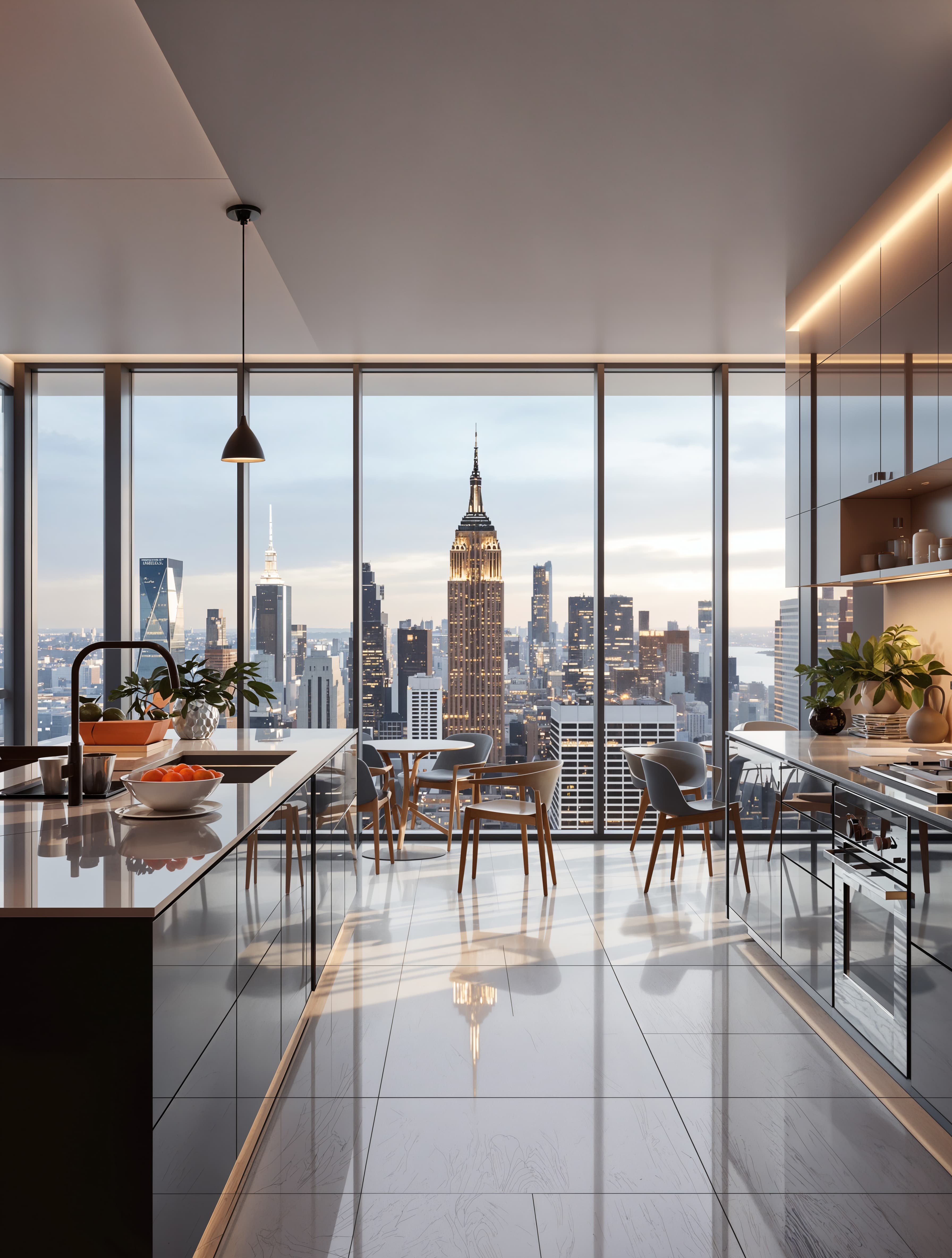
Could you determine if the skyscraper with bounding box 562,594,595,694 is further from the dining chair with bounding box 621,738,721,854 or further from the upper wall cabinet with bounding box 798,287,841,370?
the upper wall cabinet with bounding box 798,287,841,370

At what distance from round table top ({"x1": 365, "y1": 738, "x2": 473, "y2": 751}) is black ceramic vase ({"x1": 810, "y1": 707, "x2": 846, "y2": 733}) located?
2454mm

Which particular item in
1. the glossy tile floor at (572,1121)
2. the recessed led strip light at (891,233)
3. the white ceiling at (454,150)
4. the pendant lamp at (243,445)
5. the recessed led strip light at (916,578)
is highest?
the white ceiling at (454,150)

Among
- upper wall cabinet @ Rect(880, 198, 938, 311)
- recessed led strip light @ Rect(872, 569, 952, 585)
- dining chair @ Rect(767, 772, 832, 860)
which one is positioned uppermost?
upper wall cabinet @ Rect(880, 198, 938, 311)

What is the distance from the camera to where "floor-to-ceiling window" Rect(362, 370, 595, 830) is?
20.6 ft

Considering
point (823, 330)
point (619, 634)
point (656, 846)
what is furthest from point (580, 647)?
point (823, 330)

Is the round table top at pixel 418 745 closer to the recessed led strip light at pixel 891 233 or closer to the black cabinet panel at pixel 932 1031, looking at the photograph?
the recessed led strip light at pixel 891 233

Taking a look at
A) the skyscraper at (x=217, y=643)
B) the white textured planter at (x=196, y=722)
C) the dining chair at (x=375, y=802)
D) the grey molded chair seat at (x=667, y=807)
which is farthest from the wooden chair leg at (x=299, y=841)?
the skyscraper at (x=217, y=643)

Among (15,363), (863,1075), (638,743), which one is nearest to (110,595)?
(15,363)

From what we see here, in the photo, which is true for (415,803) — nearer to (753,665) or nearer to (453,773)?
(453,773)

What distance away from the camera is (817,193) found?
3414 mm

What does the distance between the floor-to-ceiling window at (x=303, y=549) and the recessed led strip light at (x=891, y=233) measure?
10.8 ft

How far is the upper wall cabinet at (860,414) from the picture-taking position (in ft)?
12.4

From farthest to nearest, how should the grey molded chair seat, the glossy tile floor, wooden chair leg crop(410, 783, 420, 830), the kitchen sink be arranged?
wooden chair leg crop(410, 783, 420, 830) → the grey molded chair seat → the kitchen sink → the glossy tile floor

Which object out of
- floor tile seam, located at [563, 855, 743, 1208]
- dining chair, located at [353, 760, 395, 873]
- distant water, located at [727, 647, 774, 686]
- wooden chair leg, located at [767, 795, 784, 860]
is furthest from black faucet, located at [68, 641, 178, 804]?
distant water, located at [727, 647, 774, 686]
